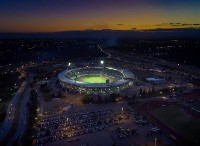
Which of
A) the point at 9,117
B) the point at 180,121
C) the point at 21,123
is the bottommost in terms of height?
the point at 180,121

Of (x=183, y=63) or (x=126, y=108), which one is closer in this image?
(x=126, y=108)

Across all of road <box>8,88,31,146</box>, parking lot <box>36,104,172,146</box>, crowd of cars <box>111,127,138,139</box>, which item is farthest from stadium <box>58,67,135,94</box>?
crowd of cars <box>111,127,138,139</box>

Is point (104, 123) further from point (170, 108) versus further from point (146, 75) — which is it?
point (146, 75)

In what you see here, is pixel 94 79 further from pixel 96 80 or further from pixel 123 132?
pixel 123 132

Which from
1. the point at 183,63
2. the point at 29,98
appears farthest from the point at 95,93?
the point at 183,63

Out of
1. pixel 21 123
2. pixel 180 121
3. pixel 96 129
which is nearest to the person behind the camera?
pixel 96 129

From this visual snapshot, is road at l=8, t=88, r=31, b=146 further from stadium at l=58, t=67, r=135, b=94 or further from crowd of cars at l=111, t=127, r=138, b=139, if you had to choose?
crowd of cars at l=111, t=127, r=138, b=139

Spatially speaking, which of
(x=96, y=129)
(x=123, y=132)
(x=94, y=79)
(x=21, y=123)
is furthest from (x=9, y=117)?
(x=94, y=79)
